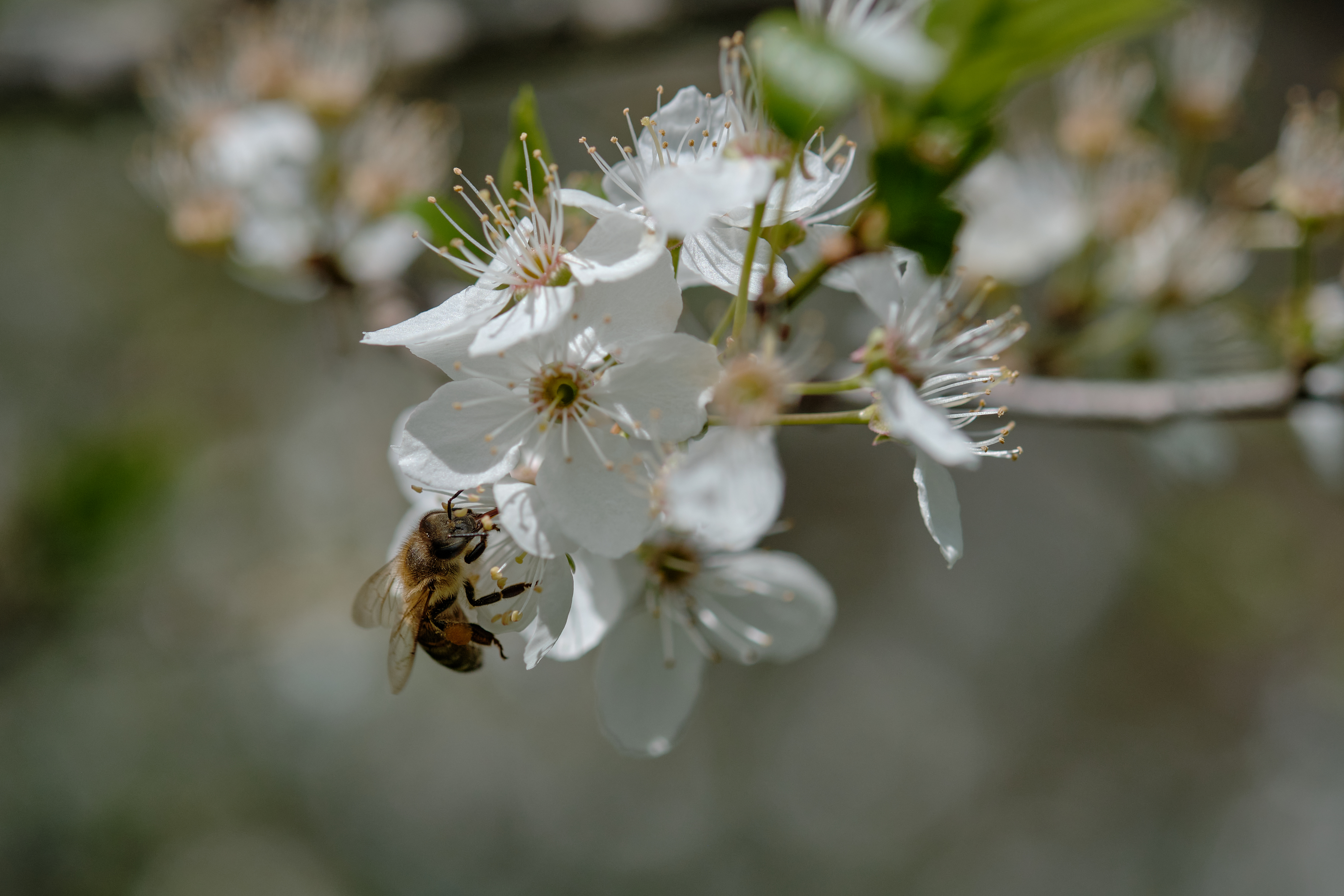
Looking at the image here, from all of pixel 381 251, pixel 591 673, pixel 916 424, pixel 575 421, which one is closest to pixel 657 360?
pixel 575 421

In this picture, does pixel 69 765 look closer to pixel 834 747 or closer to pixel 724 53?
pixel 834 747

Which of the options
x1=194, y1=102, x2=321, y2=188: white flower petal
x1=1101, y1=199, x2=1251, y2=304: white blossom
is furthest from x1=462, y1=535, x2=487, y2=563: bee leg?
x1=1101, y1=199, x2=1251, y2=304: white blossom

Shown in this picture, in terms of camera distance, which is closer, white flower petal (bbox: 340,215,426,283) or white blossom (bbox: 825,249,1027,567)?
white blossom (bbox: 825,249,1027,567)

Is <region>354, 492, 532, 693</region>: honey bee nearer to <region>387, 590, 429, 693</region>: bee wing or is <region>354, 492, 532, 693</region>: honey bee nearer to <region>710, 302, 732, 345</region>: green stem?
<region>387, 590, 429, 693</region>: bee wing

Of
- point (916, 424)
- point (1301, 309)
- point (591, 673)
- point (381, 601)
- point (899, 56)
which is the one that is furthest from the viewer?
point (591, 673)

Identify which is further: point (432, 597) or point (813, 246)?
point (432, 597)

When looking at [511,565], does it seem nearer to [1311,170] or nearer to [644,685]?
[644,685]

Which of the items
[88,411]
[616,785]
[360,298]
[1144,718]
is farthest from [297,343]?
[1144,718]
